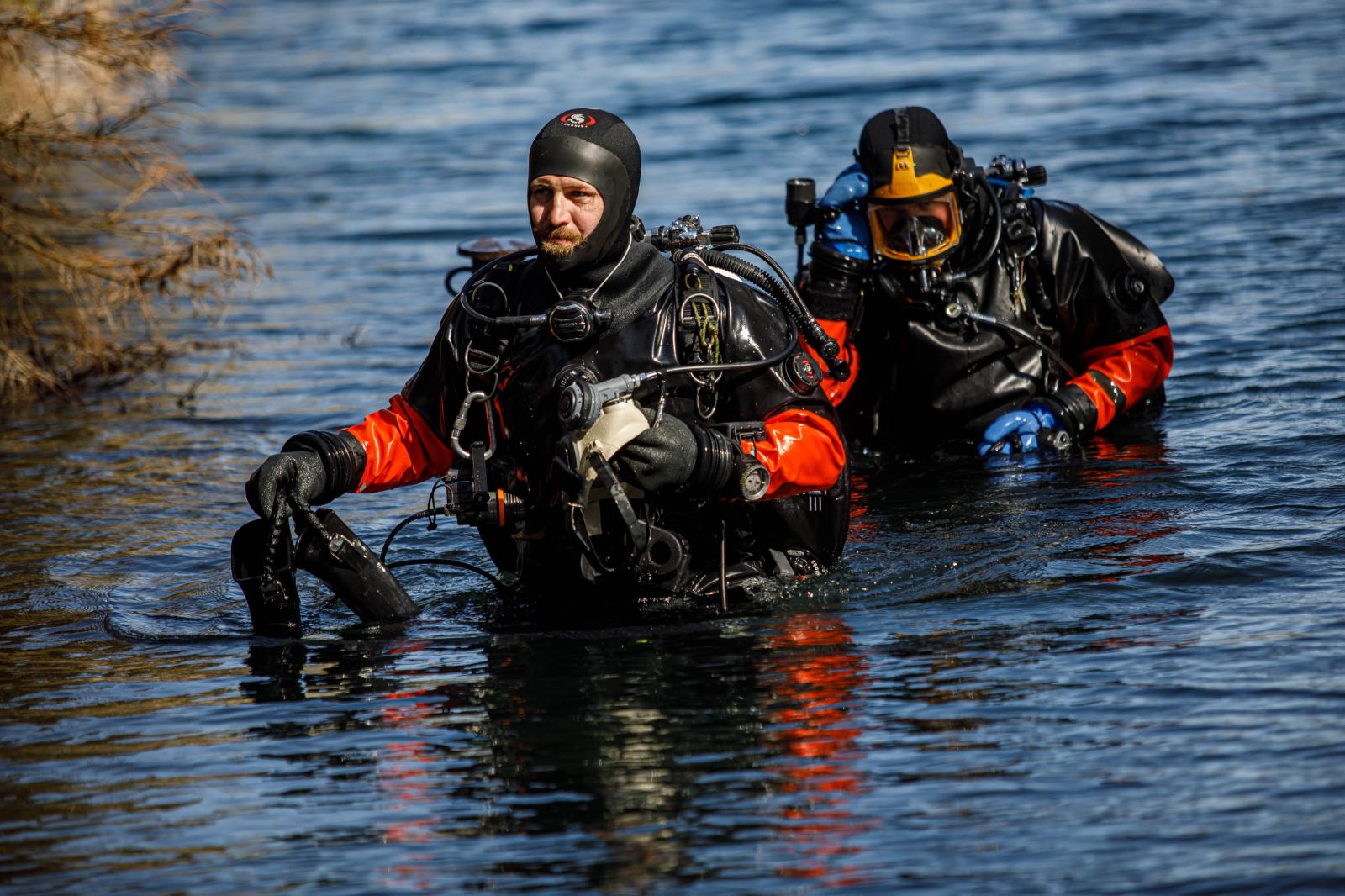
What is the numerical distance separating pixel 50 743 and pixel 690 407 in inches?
75.8

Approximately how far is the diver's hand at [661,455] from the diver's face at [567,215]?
550 millimetres

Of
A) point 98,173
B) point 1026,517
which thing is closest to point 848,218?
point 1026,517

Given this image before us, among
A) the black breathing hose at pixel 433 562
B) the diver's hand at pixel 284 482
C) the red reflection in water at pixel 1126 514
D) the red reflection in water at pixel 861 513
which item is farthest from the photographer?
the red reflection in water at pixel 861 513

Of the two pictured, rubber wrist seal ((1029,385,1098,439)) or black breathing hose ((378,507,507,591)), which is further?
rubber wrist seal ((1029,385,1098,439))

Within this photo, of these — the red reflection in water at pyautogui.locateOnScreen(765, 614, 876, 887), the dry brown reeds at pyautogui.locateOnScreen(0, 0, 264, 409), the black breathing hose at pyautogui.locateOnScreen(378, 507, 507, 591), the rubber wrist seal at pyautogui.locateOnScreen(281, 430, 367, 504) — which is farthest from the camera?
the dry brown reeds at pyautogui.locateOnScreen(0, 0, 264, 409)

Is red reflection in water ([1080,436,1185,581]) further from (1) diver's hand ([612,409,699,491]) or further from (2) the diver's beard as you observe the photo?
(2) the diver's beard

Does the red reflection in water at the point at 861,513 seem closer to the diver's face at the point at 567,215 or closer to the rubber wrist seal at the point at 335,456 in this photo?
the diver's face at the point at 567,215

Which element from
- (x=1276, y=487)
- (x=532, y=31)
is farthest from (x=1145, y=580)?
(x=532, y=31)

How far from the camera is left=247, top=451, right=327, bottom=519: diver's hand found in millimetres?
5020

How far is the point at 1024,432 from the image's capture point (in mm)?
7035

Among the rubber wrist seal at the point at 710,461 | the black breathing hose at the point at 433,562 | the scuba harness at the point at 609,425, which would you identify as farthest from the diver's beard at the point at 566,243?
the black breathing hose at the point at 433,562

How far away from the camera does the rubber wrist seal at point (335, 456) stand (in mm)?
5125

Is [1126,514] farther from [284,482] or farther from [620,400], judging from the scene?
[284,482]

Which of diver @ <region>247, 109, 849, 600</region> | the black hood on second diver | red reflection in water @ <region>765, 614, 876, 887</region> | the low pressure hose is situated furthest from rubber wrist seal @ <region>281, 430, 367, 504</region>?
red reflection in water @ <region>765, 614, 876, 887</region>
